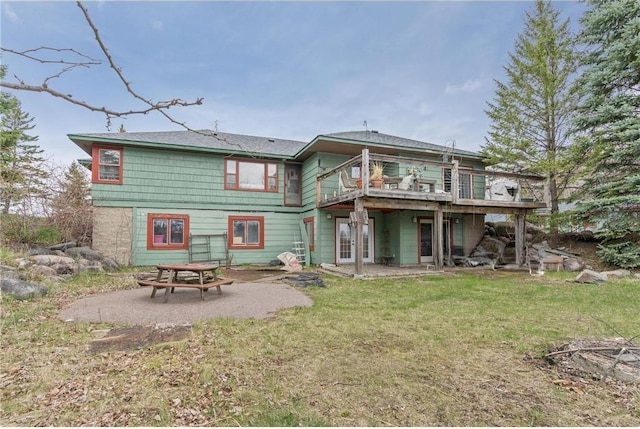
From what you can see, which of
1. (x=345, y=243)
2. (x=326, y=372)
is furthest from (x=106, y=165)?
(x=326, y=372)

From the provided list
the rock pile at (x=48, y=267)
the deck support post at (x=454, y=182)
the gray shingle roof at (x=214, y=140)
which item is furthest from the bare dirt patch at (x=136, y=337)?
the deck support post at (x=454, y=182)

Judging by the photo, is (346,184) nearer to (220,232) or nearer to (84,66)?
(220,232)

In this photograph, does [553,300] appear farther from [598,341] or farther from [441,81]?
Answer: [441,81]

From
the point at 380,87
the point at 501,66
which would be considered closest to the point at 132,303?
the point at 380,87

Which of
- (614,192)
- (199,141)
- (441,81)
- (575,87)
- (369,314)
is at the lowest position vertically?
(369,314)

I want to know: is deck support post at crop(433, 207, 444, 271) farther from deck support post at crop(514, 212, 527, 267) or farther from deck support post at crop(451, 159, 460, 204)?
deck support post at crop(514, 212, 527, 267)

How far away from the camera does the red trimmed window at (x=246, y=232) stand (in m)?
12.7

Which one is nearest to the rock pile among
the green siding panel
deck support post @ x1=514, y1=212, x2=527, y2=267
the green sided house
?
the green sided house

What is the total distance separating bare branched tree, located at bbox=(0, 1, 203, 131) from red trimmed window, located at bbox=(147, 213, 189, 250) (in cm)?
1139

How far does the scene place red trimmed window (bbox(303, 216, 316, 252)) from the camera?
12438 millimetres

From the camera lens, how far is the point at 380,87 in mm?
14594

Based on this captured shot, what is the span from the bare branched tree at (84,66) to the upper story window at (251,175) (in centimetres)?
1165

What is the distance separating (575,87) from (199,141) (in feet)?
48.5

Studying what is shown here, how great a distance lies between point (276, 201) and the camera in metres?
13.5
